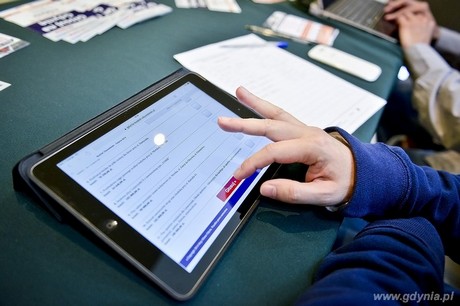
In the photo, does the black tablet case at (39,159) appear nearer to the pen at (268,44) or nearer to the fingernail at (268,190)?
the fingernail at (268,190)

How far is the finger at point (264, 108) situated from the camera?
504mm

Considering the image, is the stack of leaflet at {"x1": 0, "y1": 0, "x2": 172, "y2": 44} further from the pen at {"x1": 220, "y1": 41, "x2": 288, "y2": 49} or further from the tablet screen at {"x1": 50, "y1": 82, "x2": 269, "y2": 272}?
the tablet screen at {"x1": 50, "y1": 82, "x2": 269, "y2": 272}

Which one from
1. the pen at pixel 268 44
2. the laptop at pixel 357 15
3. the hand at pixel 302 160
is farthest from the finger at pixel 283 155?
the laptop at pixel 357 15

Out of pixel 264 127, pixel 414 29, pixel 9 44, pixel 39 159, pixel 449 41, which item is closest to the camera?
pixel 39 159

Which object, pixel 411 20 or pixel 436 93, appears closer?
pixel 436 93

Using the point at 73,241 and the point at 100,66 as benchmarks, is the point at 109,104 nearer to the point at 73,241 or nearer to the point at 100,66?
the point at 100,66

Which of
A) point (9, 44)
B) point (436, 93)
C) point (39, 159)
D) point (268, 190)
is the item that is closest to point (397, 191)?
point (268, 190)

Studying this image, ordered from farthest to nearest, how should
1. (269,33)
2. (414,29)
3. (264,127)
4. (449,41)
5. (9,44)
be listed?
(449,41)
(414,29)
(269,33)
(9,44)
(264,127)

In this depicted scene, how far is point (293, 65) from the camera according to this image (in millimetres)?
763

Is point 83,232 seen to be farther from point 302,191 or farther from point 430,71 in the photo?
point 430,71

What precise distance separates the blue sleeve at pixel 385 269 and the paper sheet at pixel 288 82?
24 cm

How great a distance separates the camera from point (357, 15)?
3.47 ft

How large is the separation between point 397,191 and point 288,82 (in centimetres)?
34

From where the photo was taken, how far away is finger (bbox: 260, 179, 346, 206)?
42cm
